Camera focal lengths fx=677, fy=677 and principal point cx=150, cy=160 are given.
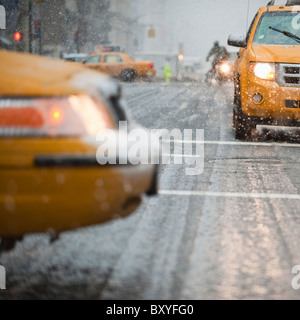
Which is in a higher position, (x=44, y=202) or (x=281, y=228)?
(x=44, y=202)

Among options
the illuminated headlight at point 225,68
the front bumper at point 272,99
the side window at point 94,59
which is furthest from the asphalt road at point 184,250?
the side window at point 94,59

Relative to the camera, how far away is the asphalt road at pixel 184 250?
3.58 meters

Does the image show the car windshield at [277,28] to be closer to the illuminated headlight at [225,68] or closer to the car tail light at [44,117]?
the car tail light at [44,117]

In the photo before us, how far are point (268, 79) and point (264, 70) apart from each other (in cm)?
15

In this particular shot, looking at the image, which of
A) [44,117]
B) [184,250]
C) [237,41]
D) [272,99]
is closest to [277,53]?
[272,99]

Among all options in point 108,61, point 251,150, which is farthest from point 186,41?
point 251,150

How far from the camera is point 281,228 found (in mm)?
4875

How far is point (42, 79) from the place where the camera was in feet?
10.6

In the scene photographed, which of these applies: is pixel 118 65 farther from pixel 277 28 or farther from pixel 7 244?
pixel 7 244

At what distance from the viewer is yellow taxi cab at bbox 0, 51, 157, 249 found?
3.06 m

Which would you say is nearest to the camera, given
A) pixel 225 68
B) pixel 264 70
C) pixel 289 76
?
pixel 289 76

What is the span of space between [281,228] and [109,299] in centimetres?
187

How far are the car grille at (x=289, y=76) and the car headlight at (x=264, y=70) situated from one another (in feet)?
0.34

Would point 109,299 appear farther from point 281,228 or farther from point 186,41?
point 186,41
